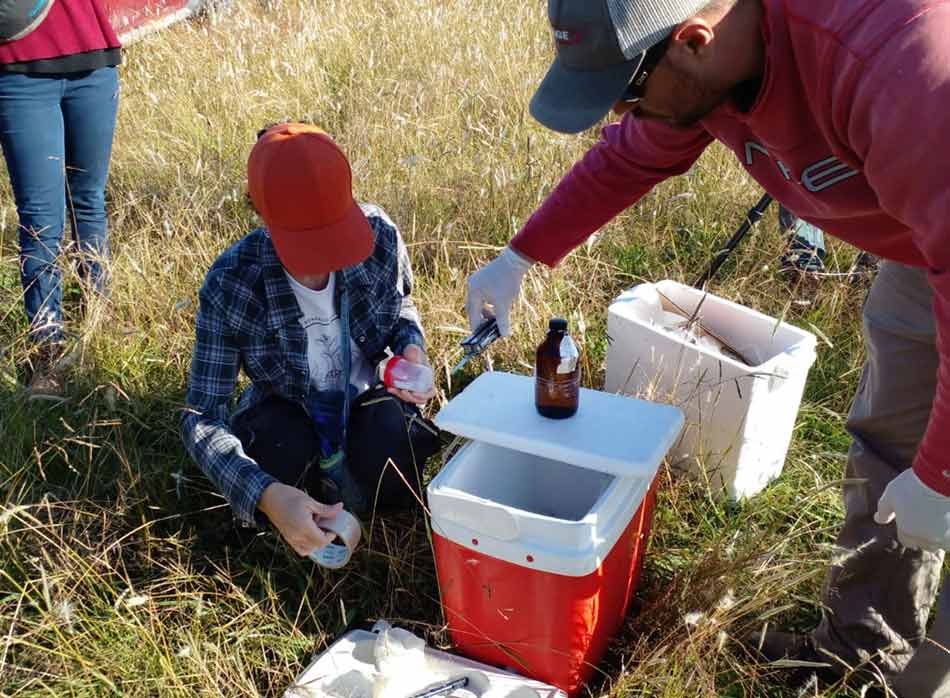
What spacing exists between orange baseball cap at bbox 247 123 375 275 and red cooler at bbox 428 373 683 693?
47 centimetres

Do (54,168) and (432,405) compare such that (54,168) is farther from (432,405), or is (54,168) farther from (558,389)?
(558,389)

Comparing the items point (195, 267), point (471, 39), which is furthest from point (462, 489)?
point (471, 39)

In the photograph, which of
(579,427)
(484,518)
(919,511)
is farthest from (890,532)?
(484,518)

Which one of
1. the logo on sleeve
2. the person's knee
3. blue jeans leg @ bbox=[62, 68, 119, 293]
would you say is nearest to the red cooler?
the person's knee

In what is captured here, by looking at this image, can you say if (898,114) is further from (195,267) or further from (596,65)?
(195,267)

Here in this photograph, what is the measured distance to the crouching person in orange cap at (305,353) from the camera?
2098 mm

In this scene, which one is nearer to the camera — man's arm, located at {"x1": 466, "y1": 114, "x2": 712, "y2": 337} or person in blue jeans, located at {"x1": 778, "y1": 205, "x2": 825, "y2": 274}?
man's arm, located at {"x1": 466, "y1": 114, "x2": 712, "y2": 337}

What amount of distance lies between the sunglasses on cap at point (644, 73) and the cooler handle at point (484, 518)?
0.84 metres

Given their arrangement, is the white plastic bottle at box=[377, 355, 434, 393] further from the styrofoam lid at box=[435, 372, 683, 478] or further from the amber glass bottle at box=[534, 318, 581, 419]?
the amber glass bottle at box=[534, 318, 581, 419]

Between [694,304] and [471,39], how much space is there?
2.97 metres

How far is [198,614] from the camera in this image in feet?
6.97

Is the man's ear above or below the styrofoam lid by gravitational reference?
above

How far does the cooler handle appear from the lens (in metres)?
1.83

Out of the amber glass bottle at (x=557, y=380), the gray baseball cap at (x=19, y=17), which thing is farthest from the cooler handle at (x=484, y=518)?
the gray baseball cap at (x=19, y=17)
